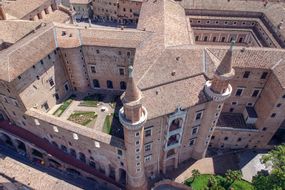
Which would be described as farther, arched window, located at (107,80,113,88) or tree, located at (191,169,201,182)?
arched window, located at (107,80,113,88)

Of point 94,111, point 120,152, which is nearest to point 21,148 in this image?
point 94,111

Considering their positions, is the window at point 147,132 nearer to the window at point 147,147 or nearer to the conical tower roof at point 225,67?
the window at point 147,147

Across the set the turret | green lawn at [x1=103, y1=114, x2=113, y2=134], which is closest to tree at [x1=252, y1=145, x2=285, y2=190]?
the turret

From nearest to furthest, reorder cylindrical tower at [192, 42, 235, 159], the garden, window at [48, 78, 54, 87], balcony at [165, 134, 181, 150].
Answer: cylindrical tower at [192, 42, 235, 159] < the garden < balcony at [165, 134, 181, 150] < window at [48, 78, 54, 87]

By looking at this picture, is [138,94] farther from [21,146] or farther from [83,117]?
[21,146]

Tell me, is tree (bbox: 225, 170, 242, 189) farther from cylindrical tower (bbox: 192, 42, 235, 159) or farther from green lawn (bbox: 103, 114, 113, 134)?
green lawn (bbox: 103, 114, 113, 134)

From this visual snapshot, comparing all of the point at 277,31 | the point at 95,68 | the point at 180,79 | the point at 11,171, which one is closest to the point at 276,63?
the point at 277,31
